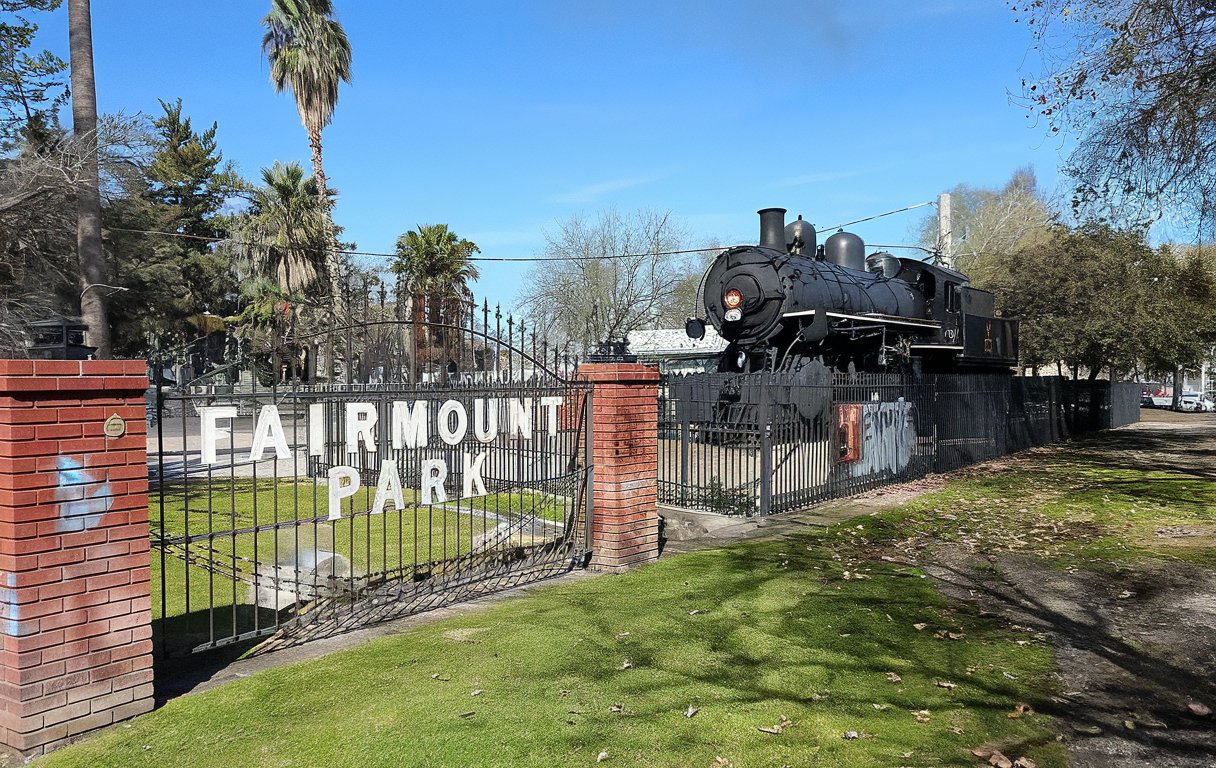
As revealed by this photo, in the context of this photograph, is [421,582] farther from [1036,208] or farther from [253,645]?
[1036,208]

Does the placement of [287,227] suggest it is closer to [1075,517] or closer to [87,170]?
[87,170]

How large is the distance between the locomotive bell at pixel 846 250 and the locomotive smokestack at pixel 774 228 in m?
2.40

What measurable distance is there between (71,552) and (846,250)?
17494 mm

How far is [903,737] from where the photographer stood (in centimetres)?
387

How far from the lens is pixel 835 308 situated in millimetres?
Answer: 15695

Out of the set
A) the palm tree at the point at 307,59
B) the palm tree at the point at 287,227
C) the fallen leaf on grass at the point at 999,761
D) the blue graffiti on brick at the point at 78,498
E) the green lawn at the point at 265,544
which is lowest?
the fallen leaf on grass at the point at 999,761

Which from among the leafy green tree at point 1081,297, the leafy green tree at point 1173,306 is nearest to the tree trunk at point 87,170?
the leafy green tree at point 1173,306

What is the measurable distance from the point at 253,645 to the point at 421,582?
4.24ft

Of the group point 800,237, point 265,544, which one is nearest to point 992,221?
point 800,237

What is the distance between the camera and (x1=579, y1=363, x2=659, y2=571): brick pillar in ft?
23.4

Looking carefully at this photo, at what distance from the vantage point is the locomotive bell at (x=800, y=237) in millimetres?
17312

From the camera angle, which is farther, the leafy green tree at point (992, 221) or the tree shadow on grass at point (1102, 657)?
the leafy green tree at point (992, 221)

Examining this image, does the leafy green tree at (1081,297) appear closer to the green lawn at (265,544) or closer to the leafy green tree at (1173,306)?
the leafy green tree at (1173,306)

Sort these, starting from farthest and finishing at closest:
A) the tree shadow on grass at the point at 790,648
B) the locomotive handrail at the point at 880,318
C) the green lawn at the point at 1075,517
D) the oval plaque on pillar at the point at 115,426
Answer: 1. the locomotive handrail at the point at 880,318
2. the green lawn at the point at 1075,517
3. the tree shadow on grass at the point at 790,648
4. the oval plaque on pillar at the point at 115,426
